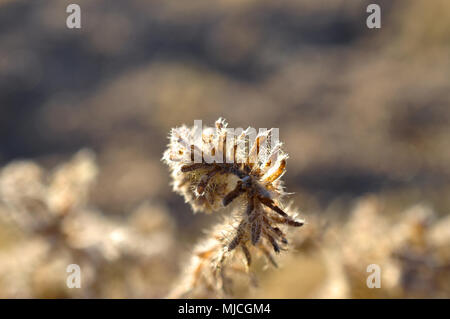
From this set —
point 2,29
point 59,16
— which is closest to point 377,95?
point 59,16

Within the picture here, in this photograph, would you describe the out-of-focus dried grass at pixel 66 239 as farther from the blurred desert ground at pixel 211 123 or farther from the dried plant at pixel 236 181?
the dried plant at pixel 236 181

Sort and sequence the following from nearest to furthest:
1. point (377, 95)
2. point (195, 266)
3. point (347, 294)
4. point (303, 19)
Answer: point (195, 266), point (347, 294), point (377, 95), point (303, 19)

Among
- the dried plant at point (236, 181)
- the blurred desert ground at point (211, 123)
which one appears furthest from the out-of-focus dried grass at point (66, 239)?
the dried plant at point (236, 181)

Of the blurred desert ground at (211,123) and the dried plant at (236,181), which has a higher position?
the blurred desert ground at (211,123)

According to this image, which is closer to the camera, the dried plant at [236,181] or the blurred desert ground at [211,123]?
the dried plant at [236,181]

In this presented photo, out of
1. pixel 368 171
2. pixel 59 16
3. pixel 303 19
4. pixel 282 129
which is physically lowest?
pixel 368 171

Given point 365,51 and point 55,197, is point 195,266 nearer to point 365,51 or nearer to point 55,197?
point 55,197

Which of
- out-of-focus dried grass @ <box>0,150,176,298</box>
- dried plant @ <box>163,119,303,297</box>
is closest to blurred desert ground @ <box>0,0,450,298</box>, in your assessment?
out-of-focus dried grass @ <box>0,150,176,298</box>
